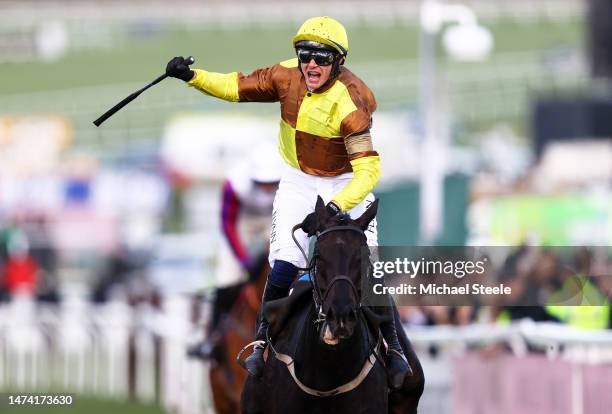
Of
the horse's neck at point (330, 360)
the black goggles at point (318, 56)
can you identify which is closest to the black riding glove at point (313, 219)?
the horse's neck at point (330, 360)

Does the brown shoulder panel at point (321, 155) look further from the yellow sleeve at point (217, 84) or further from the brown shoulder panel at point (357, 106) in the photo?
the yellow sleeve at point (217, 84)

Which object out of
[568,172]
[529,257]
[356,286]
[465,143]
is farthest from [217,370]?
[465,143]

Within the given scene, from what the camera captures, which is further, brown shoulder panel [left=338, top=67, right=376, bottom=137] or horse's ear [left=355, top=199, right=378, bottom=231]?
brown shoulder panel [left=338, top=67, right=376, bottom=137]

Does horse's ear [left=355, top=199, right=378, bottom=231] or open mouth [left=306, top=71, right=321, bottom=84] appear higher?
open mouth [left=306, top=71, right=321, bottom=84]

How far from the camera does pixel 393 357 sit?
6461mm

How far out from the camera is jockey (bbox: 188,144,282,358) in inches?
370

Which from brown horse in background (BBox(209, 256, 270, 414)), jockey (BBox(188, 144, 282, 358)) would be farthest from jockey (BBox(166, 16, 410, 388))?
jockey (BBox(188, 144, 282, 358))

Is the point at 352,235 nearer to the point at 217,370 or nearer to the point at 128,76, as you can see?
the point at 217,370

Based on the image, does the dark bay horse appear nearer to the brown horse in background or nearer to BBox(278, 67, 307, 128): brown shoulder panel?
BBox(278, 67, 307, 128): brown shoulder panel

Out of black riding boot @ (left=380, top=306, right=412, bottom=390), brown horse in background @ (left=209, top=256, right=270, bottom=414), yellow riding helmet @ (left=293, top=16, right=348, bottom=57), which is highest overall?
yellow riding helmet @ (left=293, top=16, right=348, bottom=57)

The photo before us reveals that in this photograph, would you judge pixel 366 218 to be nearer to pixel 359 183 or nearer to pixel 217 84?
pixel 359 183

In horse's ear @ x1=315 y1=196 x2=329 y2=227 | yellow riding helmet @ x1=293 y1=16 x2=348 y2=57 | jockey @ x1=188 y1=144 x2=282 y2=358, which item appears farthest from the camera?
jockey @ x1=188 y1=144 x2=282 y2=358

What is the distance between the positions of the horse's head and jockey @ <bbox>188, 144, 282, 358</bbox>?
3.10m

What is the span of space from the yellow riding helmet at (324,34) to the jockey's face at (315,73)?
97 millimetres
